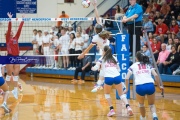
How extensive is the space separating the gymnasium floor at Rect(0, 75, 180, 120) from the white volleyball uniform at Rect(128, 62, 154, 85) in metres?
1.33

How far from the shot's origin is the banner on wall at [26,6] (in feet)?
85.0

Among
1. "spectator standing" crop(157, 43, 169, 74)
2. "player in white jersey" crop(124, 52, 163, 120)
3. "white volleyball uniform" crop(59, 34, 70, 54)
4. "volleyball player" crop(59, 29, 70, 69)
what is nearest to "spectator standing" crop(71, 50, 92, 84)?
"volleyball player" crop(59, 29, 70, 69)

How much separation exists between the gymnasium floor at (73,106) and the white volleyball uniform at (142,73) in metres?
1.33

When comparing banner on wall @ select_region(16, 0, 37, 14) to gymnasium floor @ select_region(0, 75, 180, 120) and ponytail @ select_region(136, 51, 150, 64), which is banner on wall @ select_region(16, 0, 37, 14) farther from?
ponytail @ select_region(136, 51, 150, 64)

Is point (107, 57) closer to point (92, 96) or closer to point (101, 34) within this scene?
point (101, 34)

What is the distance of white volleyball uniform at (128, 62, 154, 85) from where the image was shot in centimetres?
881

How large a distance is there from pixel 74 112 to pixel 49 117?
92cm

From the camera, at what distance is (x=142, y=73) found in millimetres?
8914

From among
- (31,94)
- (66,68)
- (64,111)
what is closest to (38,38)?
(66,68)

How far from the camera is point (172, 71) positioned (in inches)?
661

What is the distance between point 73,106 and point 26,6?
1559cm

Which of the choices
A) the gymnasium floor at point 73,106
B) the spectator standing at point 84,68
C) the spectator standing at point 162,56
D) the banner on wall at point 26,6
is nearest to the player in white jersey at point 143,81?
the gymnasium floor at point 73,106

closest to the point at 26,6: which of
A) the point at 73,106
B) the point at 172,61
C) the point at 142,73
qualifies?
the point at 172,61

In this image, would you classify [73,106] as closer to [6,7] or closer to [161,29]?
[161,29]
